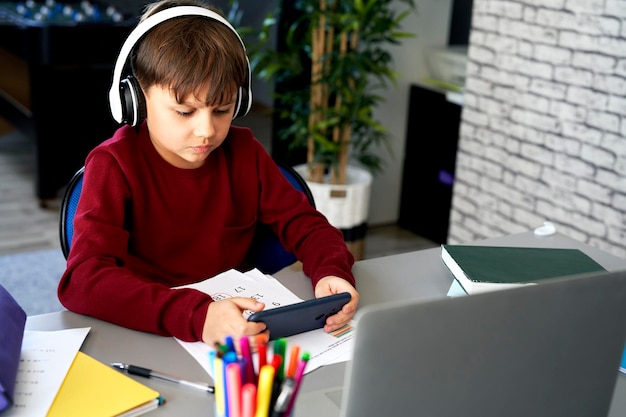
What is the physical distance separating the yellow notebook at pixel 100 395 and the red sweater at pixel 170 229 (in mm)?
141

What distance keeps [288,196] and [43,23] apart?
2564 mm

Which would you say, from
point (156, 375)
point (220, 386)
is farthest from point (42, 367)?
point (220, 386)

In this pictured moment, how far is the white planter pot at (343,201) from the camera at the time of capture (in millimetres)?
3123

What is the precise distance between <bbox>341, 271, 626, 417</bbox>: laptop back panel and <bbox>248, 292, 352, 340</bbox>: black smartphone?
36 cm

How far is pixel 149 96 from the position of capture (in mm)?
1384

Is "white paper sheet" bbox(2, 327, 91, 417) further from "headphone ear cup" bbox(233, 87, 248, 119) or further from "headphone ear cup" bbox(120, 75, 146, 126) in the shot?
"headphone ear cup" bbox(233, 87, 248, 119)

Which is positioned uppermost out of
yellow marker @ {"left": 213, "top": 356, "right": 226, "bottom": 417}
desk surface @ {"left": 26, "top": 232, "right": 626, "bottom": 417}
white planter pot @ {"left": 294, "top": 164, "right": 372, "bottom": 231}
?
yellow marker @ {"left": 213, "top": 356, "right": 226, "bottom": 417}

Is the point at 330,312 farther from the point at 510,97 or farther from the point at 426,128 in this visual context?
the point at 426,128

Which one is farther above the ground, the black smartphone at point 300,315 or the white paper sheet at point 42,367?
the black smartphone at point 300,315

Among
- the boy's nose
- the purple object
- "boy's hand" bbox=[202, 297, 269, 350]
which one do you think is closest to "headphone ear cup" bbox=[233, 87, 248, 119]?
the boy's nose

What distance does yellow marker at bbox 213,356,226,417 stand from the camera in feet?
2.59

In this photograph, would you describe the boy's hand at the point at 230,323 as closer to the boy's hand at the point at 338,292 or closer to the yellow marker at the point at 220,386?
the boy's hand at the point at 338,292

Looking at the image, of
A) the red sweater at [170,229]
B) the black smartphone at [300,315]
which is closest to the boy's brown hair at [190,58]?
the red sweater at [170,229]

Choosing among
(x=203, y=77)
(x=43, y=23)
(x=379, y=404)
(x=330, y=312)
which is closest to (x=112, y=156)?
(x=203, y=77)
